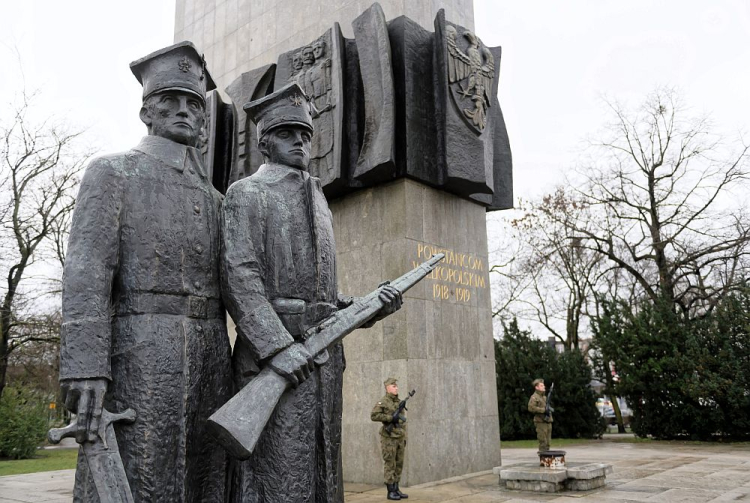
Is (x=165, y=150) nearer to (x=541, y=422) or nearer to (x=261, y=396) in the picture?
(x=261, y=396)

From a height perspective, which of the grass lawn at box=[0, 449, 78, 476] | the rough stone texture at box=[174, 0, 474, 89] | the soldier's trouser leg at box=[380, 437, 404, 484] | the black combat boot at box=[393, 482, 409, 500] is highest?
the rough stone texture at box=[174, 0, 474, 89]

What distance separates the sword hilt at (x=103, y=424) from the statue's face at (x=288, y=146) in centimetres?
162

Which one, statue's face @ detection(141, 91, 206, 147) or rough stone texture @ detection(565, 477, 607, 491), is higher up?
statue's face @ detection(141, 91, 206, 147)

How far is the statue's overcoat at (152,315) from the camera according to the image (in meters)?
2.82

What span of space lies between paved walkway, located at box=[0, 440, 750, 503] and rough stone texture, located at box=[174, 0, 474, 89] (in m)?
6.95

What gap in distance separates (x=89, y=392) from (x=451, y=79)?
24.2 ft

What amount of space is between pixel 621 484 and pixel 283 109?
7.24m

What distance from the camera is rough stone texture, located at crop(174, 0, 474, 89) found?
33.6ft

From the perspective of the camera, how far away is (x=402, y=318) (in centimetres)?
859

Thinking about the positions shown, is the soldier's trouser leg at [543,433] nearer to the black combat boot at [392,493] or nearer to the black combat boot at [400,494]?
the black combat boot at [400,494]

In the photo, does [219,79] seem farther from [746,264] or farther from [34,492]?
[746,264]

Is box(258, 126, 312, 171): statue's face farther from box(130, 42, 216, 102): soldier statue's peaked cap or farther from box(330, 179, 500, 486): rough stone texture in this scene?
box(330, 179, 500, 486): rough stone texture

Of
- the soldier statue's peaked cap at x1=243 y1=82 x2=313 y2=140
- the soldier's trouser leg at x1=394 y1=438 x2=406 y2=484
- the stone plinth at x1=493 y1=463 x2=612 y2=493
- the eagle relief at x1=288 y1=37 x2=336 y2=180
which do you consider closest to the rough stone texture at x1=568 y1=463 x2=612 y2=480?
the stone plinth at x1=493 y1=463 x2=612 y2=493

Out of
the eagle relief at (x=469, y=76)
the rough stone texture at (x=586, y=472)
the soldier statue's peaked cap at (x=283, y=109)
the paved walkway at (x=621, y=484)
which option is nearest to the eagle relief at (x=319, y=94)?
the eagle relief at (x=469, y=76)
